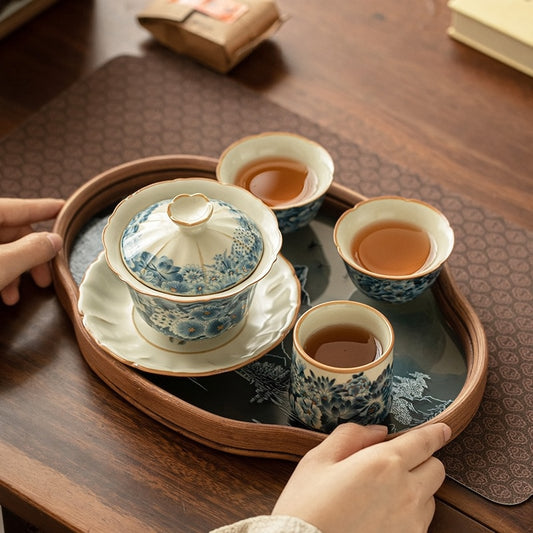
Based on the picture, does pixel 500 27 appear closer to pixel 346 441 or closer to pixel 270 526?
pixel 346 441

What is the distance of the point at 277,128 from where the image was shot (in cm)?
138

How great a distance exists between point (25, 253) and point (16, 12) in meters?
0.74

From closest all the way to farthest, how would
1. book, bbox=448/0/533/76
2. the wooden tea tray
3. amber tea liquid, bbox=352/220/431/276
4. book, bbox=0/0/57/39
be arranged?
the wooden tea tray < amber tea liquid, bbox=352/220/431/276 < book, bbox=448/0/533/76 < book, bbox=0/0/57/39

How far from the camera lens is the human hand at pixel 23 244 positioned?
1.01 metres

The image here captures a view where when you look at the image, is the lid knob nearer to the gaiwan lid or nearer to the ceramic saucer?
the gaiwan lid

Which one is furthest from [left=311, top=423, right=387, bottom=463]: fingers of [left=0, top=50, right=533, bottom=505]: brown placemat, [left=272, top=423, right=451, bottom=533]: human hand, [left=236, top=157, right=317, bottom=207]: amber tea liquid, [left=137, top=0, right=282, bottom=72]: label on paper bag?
[left=137, top=0, right=282, bottom=72]: label on paper bag

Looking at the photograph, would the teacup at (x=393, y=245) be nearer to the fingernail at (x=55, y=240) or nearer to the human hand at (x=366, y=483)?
the human hand at (x=366, y=483)

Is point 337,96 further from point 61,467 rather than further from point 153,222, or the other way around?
point 61,467

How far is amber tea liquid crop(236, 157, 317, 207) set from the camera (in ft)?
3.55

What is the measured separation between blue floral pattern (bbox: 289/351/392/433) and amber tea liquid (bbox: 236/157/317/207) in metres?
0.28

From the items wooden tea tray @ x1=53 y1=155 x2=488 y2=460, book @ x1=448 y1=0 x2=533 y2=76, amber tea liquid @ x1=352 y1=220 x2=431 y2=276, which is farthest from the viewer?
book @ x1=448 y1=0 x2=533 y2=76

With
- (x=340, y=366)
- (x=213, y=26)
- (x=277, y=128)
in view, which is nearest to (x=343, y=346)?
(x=340, y=366)

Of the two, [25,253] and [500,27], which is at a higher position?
[25,253]

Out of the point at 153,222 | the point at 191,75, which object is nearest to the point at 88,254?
the point at 153,222
